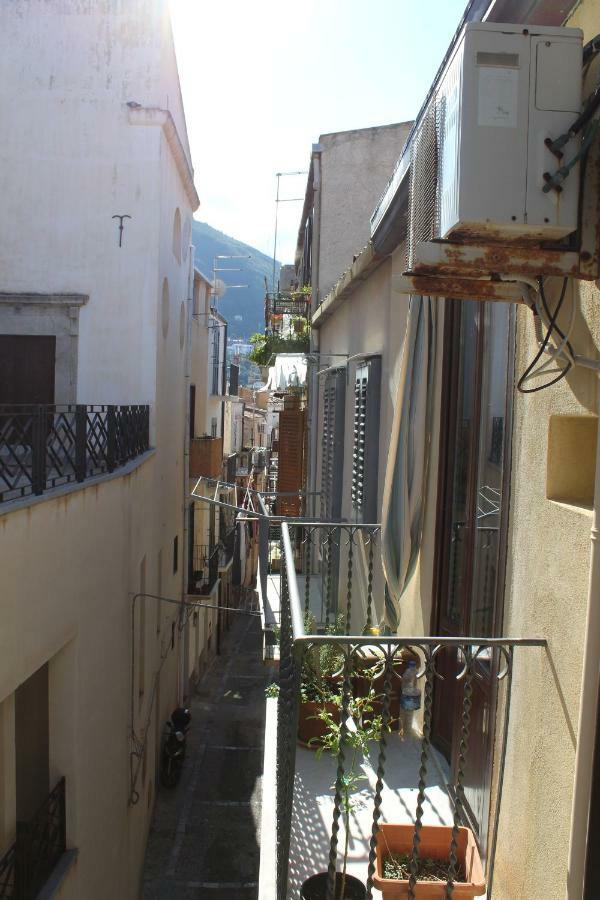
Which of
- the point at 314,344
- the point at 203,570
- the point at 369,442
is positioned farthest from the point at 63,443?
the point at 203,570

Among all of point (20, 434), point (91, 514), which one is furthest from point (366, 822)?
point (91, 514)

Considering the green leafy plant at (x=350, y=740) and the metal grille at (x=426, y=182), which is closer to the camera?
the metal grille at (x=426, y=182)

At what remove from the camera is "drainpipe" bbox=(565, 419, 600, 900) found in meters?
2.40

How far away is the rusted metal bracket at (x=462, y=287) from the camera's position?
9.50 ft

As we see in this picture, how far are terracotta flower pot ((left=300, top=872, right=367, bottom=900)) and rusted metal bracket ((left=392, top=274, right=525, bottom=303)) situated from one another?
262cm

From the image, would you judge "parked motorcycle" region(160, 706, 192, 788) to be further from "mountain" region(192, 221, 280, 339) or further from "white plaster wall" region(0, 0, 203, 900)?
"mountain" region(192, 221, 280, 339)

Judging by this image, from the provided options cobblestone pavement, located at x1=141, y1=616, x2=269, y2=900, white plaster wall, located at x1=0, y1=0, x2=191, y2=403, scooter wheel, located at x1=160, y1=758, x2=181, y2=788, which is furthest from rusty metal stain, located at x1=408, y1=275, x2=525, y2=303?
scooter wheel, located at x1=160, y1=758, x2=181, y2=788

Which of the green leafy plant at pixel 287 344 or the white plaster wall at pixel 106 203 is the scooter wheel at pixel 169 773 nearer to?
the white plaster wall at pixel 106 203

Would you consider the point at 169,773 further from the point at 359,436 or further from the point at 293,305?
the point at 293,305

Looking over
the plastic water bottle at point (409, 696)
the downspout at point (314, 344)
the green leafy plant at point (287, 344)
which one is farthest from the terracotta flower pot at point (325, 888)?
the green leafy plant at point (287, 344)

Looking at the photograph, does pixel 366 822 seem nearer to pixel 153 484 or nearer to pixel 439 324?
pixel 439 324

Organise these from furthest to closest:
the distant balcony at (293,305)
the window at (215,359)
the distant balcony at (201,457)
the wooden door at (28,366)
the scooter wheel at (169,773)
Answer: the window at (215,359) → the distant balcony at (201,457) → the distant balcony at (293,305) → the scooter wheel at (169,773) → the wooden door at (28,366)

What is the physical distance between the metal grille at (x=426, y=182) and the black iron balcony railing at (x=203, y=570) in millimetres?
16755

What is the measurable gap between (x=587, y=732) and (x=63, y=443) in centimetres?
576
